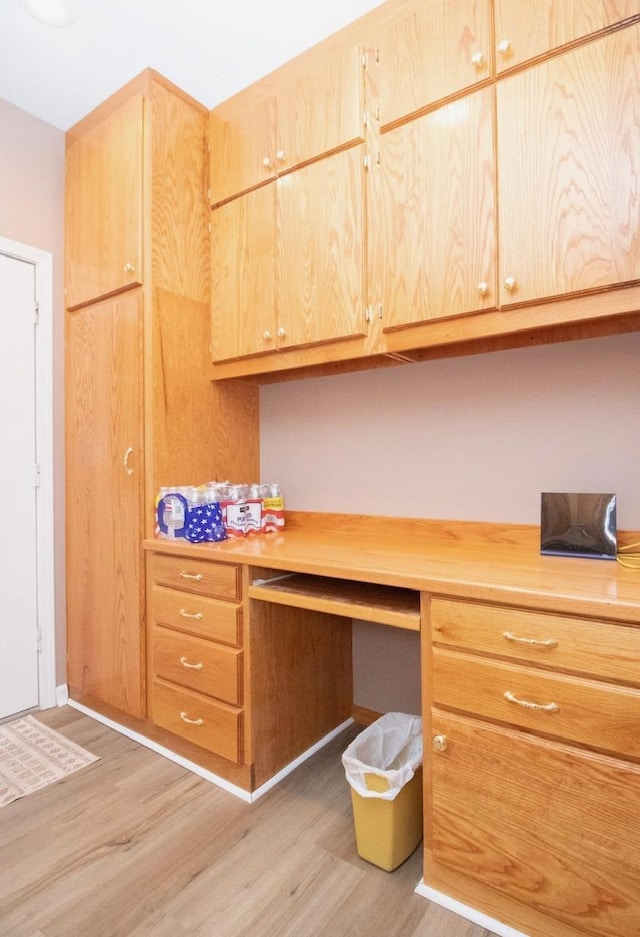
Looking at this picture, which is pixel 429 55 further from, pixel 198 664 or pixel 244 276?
pixel 198 664

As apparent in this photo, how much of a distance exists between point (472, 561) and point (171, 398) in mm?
1339

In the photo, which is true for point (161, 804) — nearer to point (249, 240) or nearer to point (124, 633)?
point (124, 633)

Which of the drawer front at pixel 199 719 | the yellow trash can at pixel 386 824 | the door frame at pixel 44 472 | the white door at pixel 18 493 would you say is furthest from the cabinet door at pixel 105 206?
the yellow trash can at pixel 386 824

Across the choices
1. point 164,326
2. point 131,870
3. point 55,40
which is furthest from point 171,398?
point 131,870

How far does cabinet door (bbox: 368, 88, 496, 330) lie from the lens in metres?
1.44

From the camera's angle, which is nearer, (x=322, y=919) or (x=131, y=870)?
(x=322, y=919)

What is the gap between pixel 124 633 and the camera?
2.07 m

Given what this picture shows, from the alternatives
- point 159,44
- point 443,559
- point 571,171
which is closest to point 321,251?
point 571,171

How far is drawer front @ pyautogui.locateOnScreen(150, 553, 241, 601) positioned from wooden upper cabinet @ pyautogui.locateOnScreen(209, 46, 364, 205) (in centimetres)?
150

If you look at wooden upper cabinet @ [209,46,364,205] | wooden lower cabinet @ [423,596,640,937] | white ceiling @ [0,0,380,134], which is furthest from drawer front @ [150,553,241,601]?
white ceiling @ [0,0,380,134]

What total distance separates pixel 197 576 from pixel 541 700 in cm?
116

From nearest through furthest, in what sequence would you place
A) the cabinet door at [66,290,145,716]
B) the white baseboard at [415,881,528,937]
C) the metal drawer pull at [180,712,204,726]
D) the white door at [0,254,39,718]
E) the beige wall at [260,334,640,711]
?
1. the white baseboard at [415,881,528,937]
2. the beige wall at [260,334,640,711]
3. the metal drawer pull at [180,712,204,726]
4. the cabinet door at [66,290,145,716]
5. the white door at [0,254,39,718]

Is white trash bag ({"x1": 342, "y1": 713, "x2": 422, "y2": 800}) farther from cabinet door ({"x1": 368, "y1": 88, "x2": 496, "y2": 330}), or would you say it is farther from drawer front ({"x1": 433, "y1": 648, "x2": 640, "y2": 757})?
cabinet door ({"x1": 368, "y1": 88, "x2": 496, "y2": 330})

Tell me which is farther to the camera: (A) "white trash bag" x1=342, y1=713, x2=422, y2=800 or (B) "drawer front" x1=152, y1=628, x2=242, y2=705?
(B) "drawer front" x1=152, y1=628, x2=242, y2=705
